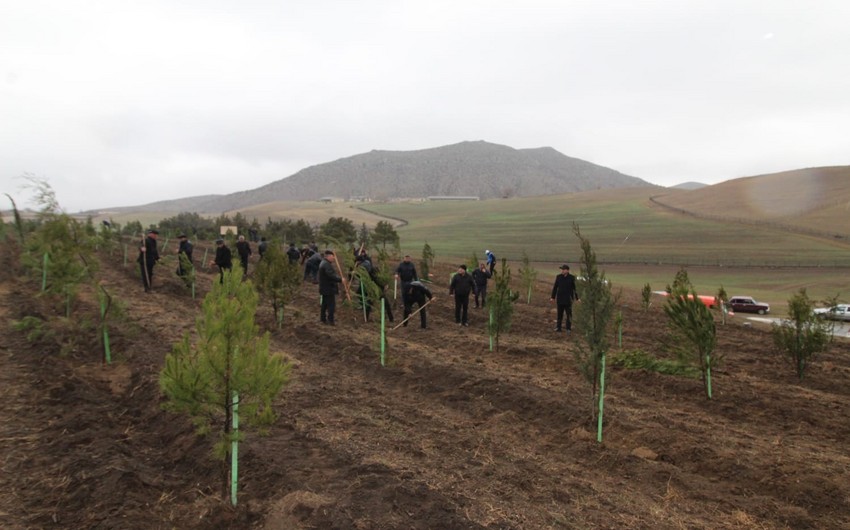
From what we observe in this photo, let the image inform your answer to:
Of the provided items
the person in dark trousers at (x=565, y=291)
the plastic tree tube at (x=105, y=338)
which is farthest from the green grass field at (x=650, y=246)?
the plastic tree tube at (x=105, y=338)

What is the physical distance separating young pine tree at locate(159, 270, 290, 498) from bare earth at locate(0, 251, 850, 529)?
2.67 ft

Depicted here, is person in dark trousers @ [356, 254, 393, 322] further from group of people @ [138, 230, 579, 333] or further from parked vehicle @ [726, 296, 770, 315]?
parked vehicle @ [726, 296, 770, 315]

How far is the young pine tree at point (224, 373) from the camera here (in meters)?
3.91

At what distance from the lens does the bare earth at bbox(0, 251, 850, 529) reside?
4297 millimetres

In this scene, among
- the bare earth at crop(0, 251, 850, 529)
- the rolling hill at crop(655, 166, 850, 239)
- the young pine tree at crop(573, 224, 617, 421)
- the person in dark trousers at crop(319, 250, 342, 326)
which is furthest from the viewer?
the rolling hill at crop(655, 166, 850, 239)

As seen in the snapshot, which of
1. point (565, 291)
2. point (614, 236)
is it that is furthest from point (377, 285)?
point (614, 236)

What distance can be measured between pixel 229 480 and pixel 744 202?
90.4 metres

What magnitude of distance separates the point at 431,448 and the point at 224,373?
2522 mm

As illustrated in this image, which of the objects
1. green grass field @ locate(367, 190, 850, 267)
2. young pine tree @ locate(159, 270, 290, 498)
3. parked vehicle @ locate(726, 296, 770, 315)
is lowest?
parked vehicle @ locate(726, 296, 770, 315)

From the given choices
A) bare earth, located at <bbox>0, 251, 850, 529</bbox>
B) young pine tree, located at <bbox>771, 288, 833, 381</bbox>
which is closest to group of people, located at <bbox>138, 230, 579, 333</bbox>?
bare earth, located at <bbox>0, 251, 850, 529</bbox>

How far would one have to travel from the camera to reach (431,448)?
5.59 metres

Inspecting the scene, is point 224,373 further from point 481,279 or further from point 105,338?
point 481,279

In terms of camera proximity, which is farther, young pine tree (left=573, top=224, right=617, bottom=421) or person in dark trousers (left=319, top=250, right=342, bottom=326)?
person in dark trousers (left=319, top=250, right=342, bottom=326)

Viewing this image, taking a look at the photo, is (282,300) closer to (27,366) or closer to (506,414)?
(27,366)
